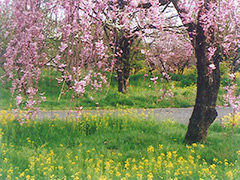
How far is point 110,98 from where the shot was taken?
35.2 ft

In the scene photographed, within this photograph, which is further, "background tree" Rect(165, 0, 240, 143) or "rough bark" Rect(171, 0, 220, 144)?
"rough bark" Rect(171, 0, 220, 144)

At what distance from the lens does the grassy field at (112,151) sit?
384 cm

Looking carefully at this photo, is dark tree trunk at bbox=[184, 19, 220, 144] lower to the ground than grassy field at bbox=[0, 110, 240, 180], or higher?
higher

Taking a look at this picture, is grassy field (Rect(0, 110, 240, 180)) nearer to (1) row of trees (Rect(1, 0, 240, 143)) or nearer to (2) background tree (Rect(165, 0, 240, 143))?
(2) background tree (Rect(165, 0, 240, 143))

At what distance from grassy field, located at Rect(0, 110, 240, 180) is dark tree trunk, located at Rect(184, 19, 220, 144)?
1.07 feet

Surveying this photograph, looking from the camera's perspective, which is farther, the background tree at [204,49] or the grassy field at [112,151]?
the background tree at [204,49]

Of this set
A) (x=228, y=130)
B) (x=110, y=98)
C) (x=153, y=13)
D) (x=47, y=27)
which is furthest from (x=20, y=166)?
(x=110, y=98)

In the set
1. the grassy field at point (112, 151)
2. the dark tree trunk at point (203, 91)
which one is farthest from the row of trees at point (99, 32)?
the grassy field at point (112, 151)

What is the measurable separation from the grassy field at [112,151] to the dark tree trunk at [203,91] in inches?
12.9

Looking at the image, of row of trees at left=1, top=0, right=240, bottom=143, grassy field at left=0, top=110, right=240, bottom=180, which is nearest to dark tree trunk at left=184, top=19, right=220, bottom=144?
row of trees at left=1, top=0, right=240, bottom=143

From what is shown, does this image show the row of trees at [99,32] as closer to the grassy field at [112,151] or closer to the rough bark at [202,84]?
the rough bark at [202,84]

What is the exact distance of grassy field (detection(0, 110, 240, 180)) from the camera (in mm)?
3842

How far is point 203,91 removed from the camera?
210 inches

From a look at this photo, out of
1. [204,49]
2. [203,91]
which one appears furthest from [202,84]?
[204,49]
